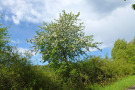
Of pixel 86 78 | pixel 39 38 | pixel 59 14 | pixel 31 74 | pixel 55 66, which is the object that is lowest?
pixel 86 78

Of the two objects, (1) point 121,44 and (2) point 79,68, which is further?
(1) point 121,44

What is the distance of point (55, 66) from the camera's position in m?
12.8

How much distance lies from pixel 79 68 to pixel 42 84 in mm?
5310

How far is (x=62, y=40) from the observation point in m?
13.4

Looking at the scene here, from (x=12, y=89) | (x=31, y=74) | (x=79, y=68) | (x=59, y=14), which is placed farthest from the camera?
(x=59, y=14)

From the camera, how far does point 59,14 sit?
16.0 m

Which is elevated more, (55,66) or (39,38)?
(39,38)

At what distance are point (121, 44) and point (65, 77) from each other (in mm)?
35932

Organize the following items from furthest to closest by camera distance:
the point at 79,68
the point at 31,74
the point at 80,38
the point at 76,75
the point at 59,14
→ the point at 59,14
the point at 80,38
the point at 79,68
the point at 76,75
the point at 31,74

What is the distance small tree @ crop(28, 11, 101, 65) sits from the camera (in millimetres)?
13492

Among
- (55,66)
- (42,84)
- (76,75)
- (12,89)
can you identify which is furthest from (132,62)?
(12,89)

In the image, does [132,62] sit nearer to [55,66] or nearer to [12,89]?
[55,66]

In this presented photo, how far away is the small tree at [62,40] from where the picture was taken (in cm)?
1349

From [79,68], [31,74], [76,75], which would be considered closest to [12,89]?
[31,74]
